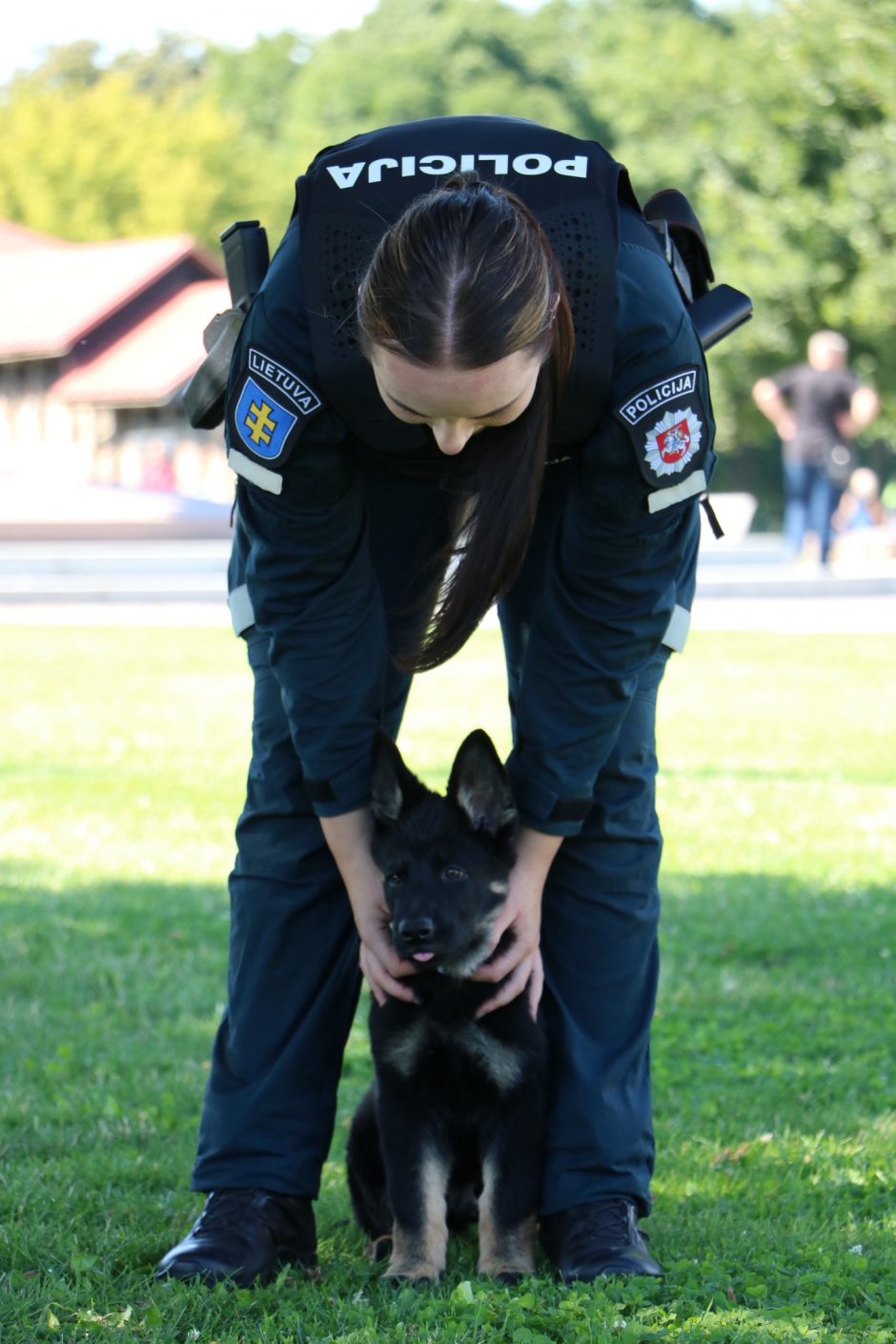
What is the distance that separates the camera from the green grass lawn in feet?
10.4

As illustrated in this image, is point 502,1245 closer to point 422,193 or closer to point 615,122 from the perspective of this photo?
point 422,193

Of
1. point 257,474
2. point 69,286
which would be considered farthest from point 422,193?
point 69,286

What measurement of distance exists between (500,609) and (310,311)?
0.91m

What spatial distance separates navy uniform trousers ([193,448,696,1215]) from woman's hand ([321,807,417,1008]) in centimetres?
12

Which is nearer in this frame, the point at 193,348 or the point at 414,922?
the point at 414,922

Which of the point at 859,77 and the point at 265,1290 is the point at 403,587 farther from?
the point at 859,77

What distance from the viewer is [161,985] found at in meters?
5.81

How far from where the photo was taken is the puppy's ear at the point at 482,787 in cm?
354

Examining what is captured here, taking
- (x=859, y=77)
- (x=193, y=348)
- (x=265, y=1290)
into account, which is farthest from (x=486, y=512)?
(x=193, y=348)

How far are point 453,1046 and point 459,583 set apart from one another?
3.34 feet

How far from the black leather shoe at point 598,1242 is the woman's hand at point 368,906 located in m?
0.56

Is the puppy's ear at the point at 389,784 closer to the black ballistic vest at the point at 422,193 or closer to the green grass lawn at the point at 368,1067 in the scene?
the black ballistic vest at the point at 422,193

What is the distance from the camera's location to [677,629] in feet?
11.6

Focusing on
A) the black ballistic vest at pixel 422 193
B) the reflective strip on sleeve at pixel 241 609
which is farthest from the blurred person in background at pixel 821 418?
the black ballistic vest at pixel 422 193
